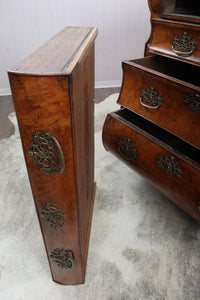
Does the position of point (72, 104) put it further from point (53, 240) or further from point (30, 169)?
point (53, 240)

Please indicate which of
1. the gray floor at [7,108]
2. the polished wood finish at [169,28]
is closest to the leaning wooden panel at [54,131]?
the polished wood finish at [169,28]

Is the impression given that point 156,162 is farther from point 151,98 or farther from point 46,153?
point 46,153

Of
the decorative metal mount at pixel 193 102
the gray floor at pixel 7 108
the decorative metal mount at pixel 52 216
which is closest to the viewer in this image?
the decorative metal mount at pixel 52 216

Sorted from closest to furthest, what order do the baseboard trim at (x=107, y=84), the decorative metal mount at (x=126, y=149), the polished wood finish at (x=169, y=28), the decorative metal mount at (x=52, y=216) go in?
the decorative metal mount at (x=52, y=216) < the polished wood finish at (x=169, y=28) < the decorative metal mount at (x=126, y=149) < the baseboard trim at (x=107, y=84)

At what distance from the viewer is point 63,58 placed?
44 cm

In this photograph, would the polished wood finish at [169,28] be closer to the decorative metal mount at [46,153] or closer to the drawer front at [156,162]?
the drawer front at [156,162]

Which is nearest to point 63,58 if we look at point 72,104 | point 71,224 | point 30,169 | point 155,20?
point 72,104

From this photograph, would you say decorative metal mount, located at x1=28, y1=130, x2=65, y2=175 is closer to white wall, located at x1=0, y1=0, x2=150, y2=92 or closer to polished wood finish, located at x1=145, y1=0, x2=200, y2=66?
polished wood finish, located at x1=145, y1=0, x2=200, y2=66

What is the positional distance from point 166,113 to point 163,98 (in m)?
0.05

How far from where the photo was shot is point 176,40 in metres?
0.79

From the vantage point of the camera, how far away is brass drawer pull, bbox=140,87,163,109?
0.75 meters

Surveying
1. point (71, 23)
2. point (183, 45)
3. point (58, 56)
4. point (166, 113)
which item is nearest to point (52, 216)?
point (58, 56)

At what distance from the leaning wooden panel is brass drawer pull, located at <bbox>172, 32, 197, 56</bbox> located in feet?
1.09

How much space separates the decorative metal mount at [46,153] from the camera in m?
0.42
